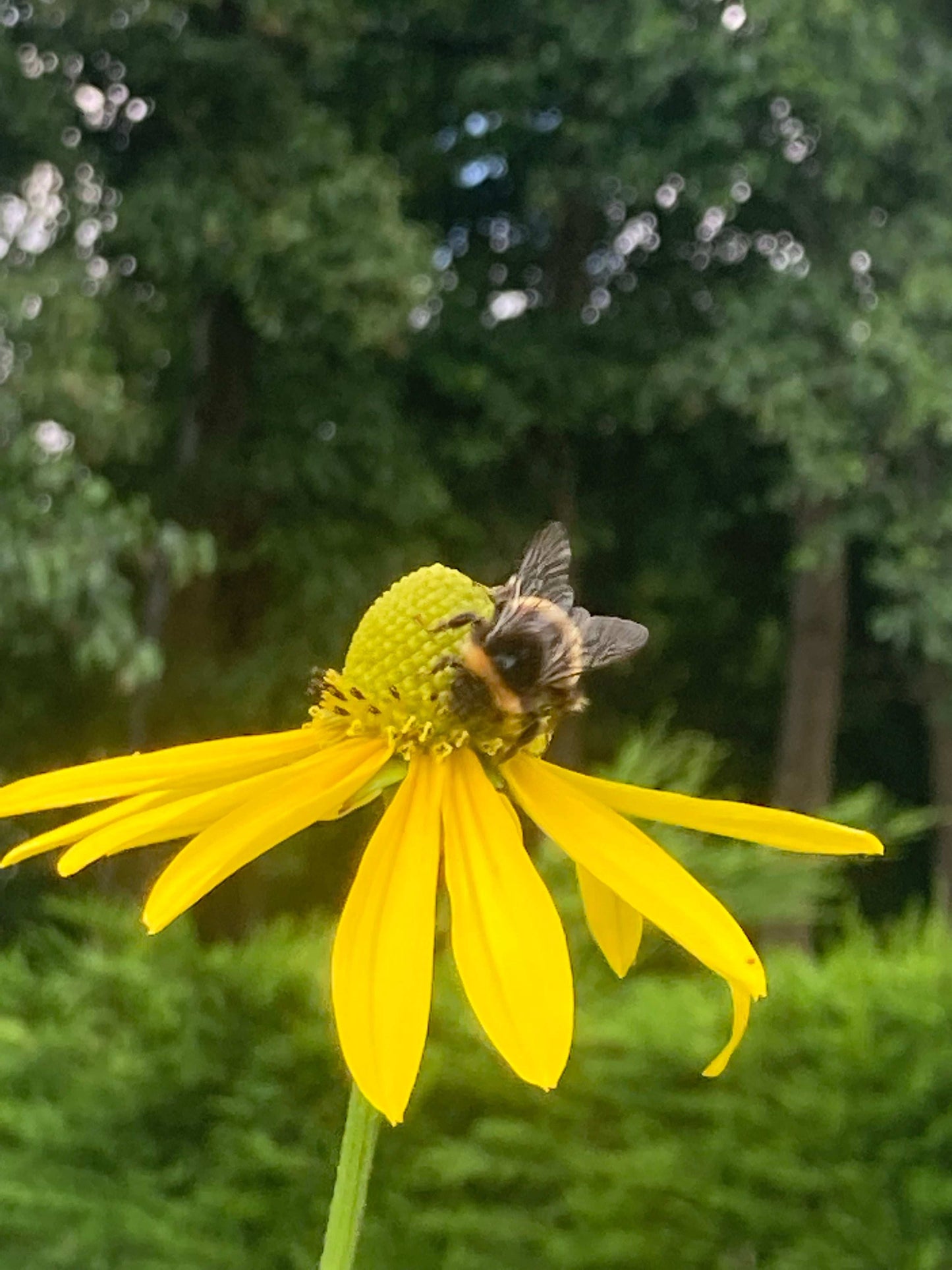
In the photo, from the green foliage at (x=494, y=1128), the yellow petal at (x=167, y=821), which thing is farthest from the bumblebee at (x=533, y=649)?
the green foliage at (x=494, y=1128)

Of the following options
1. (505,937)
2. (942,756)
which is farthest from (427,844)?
(942,756)

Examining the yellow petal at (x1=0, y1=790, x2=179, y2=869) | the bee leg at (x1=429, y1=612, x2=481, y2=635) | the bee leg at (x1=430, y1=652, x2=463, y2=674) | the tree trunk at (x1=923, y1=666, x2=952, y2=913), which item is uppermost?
the tree trunk at (x1=923, y1=666, x2=952, y2=913)

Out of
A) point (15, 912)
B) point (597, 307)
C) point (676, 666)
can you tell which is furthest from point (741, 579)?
point (15, 912)

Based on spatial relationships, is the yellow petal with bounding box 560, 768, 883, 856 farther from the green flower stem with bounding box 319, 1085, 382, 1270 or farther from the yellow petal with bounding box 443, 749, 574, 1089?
the green flower stem with bounding box 319, 1085, 382, 1270

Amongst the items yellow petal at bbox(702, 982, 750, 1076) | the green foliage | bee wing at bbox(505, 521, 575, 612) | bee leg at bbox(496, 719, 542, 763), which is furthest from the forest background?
yellow petal at bbox(702, 982, 750, 1076)

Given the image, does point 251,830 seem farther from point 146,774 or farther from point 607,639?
point 607,639

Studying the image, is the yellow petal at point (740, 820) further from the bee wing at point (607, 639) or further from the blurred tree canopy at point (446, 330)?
the blurred tree canopy at point (446, 330)
